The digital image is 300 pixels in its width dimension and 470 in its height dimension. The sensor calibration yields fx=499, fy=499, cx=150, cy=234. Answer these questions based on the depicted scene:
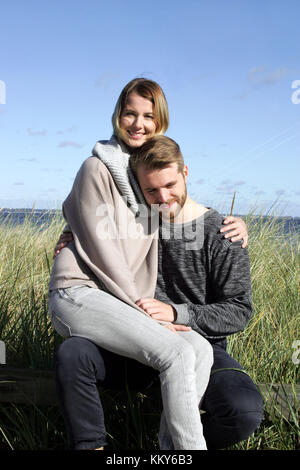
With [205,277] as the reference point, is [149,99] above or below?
above

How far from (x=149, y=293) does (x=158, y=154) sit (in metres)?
0.60

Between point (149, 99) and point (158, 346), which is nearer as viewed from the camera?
point (158, 346)

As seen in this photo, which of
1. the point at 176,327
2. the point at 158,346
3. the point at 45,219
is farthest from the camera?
the point at 45,219

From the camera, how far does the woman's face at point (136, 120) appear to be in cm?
229

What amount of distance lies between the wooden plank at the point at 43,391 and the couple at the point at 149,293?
0.94ft

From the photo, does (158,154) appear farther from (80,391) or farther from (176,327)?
(80,391)

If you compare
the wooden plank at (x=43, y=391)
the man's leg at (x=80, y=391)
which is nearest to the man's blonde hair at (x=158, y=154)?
the man's leg at (x=80, y=391)

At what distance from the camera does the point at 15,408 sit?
2.35m

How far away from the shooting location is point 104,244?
2045mm

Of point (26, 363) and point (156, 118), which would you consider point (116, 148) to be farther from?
point (26, 363)

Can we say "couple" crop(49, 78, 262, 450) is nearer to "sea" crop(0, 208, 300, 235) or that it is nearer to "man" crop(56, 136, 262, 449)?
→ "man" crop(56, 136, 262, 449)

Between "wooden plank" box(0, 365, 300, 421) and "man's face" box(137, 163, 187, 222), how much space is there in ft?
2.93

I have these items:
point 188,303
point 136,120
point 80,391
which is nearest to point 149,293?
point 188,303

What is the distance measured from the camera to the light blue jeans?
172cm
